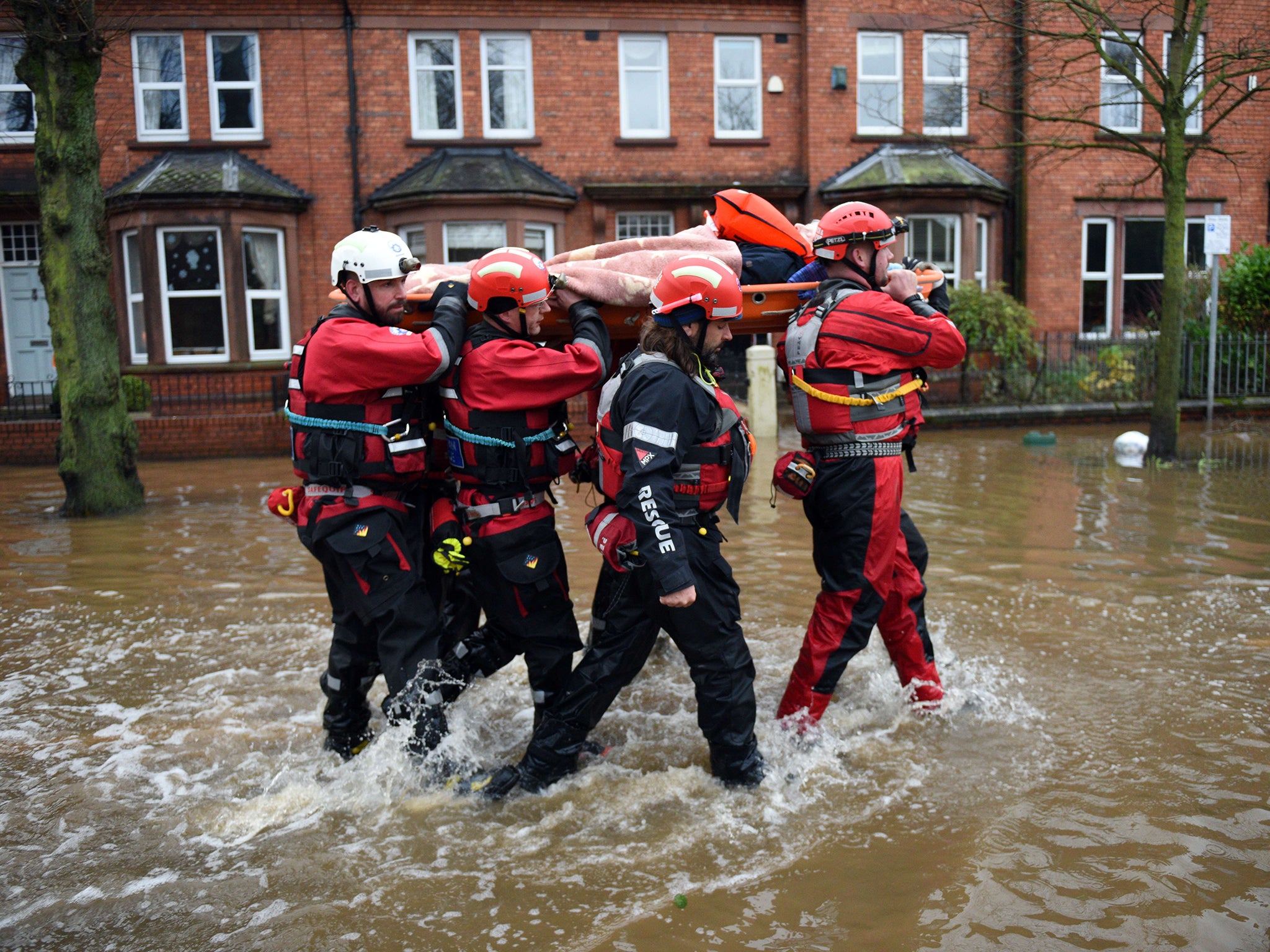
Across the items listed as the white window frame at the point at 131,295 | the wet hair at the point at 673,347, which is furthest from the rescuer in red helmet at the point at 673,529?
the white window frame at the point at 131,295

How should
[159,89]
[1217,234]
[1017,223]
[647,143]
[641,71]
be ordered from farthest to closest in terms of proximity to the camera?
[1017,223] → [641,71] → [647,143] → [159,89] → [1217,234]

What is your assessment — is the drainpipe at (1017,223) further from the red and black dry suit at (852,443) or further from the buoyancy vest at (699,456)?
the buoyancy vest at (699,456)

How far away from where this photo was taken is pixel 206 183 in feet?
59.9

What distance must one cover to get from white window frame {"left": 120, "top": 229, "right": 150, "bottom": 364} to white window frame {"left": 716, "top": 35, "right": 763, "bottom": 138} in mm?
10697

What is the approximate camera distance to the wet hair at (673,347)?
4.20 meters

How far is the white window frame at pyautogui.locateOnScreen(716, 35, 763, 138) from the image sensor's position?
66.1ft

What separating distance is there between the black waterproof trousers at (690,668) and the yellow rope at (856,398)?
0.87 meters

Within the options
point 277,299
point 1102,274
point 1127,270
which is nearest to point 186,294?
point 277,299

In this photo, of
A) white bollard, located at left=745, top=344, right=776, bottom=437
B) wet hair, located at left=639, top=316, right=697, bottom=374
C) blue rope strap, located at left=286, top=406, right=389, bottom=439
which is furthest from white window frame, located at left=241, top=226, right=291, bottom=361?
wet hair, located at left=639, top=316, right=697, bottom=374

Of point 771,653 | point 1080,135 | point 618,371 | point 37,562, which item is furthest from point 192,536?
point 1080,135

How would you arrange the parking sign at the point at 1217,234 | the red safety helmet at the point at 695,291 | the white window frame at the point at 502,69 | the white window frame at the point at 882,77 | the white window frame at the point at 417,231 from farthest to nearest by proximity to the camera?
the white window frame at the point at 882,77 < the white window frame at the point at 502,69 < the white window frame at the point at 417,231 < the parking sign at the point at 1217,234 < the red safety helmet at the point at 695,291

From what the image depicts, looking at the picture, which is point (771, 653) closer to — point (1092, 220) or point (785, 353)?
point (785, 353)

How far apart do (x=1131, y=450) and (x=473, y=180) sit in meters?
11.6

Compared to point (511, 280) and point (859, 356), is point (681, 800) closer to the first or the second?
point (859, 356)
